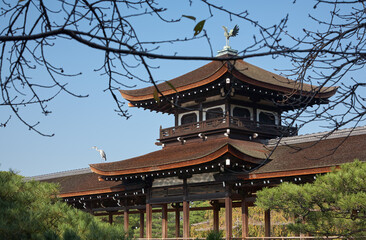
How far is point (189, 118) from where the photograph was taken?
19812 mm

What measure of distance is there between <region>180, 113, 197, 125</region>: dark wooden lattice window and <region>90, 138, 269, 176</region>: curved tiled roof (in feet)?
3.01

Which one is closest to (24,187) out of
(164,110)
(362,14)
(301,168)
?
(362,14)

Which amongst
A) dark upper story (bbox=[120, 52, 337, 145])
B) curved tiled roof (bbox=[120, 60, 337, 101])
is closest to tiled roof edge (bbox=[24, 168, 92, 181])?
curved tiled roof (bbox=[120, 60, 337, 101])

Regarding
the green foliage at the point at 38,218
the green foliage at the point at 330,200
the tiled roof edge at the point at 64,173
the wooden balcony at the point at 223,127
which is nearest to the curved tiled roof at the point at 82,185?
the tiled roof edge at the point at 64,173

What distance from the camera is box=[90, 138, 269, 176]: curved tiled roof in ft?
51.4

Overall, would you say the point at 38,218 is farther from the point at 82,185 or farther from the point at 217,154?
the point at 82,185

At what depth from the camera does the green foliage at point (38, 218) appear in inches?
281

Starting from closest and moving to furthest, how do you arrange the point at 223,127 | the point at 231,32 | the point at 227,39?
the point at 223,127 → the point at 227,39 → the point at 231,32

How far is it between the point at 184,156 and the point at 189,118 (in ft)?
8.74

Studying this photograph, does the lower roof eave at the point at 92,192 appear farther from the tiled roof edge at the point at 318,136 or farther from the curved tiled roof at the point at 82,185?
the tiled roof edge at the point at 318,136

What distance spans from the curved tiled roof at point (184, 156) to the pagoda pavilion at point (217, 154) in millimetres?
32

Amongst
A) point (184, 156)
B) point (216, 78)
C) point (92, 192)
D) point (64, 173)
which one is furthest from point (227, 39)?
point (64, 173)

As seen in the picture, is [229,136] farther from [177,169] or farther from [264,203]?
[264,203]

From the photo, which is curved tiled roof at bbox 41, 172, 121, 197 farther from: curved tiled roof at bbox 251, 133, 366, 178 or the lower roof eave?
curved tiled roof at bbox 251, 133, 366, 178
